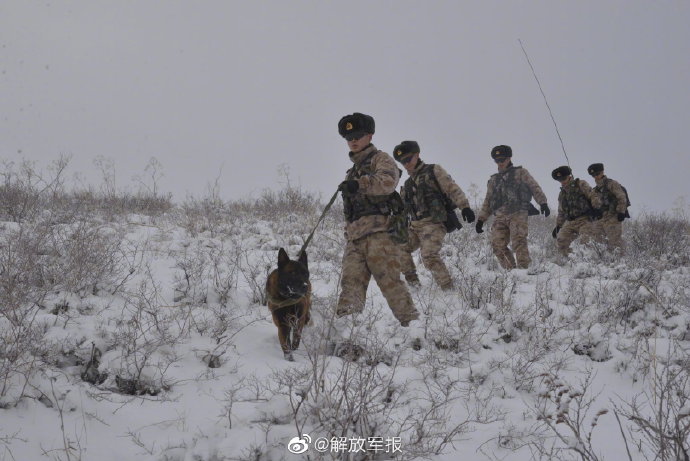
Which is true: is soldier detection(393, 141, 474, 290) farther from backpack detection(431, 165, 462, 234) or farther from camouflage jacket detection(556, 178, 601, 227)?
camouflage jacket detection(556, 178, 601, 227)

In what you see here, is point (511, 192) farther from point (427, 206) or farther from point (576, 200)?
point (427, 206)

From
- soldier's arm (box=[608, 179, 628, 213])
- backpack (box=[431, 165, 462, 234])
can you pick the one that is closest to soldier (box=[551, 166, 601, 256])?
soldier's arm (box=[608, 179, 628, 213])

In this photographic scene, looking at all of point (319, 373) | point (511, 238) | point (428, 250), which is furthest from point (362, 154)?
point (511, 238)

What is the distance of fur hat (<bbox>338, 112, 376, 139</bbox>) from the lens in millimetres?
3883

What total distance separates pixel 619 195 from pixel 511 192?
92.2 inches

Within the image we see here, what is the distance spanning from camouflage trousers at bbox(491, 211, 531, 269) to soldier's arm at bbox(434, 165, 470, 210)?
1.68m

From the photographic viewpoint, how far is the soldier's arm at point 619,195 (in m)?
7.43

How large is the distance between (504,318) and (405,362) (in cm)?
120

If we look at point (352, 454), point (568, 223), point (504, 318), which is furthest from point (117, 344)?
point (568, 223)

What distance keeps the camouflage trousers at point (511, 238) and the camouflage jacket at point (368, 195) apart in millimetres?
3430

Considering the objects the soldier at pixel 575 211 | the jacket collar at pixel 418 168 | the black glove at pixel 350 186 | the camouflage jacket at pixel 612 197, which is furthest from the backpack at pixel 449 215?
the camouflage jacket at pixel 612 197

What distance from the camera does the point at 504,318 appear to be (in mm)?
3590

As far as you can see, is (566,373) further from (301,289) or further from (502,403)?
(301,289)

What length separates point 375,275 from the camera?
3.82 meters
